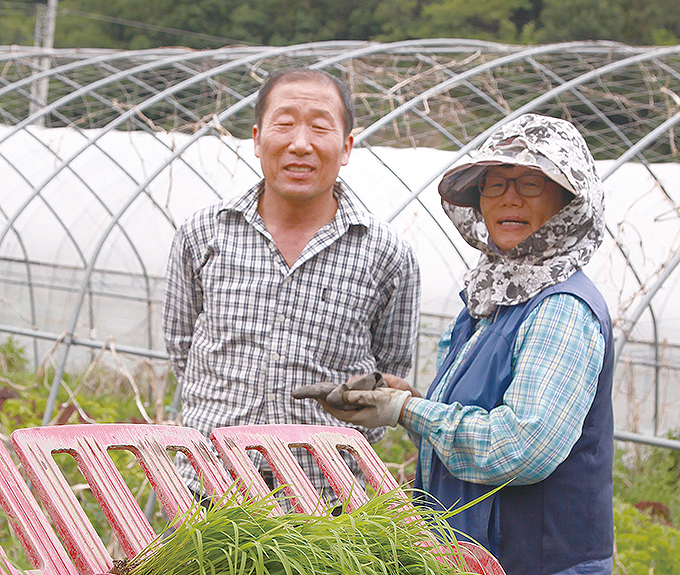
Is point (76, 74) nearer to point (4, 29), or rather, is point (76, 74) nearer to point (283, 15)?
point (283, 15)

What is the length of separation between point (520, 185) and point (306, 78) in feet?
2.51

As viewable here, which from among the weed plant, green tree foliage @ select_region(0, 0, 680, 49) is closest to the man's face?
the weed plant

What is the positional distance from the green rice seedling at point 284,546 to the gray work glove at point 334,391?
79 cm

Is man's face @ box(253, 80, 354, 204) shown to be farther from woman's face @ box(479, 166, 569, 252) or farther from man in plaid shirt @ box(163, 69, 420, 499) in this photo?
woman's face @ box(479, 166, 569, 252)

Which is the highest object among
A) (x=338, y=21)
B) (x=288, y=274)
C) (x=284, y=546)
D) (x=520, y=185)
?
(x=338, y=21)

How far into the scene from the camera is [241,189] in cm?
580

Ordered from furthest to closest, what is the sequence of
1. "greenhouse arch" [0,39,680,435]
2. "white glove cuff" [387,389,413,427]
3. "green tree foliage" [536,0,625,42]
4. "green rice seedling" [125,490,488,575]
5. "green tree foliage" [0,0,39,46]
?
"green tree foliage" [0,0,39,46], "green tree foliage" [536,0,625,42], "greenhouse arch" [0,39,680,435], "white glove cuff" [387,389,413,427], "green rice seedling" [125,490,488,575]

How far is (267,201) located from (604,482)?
1.27 meters

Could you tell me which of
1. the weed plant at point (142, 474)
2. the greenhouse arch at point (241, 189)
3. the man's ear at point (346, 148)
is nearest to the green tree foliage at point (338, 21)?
the greenhouse arch at point (241, 189)

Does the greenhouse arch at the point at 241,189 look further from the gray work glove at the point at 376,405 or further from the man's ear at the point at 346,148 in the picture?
the gray work glove at the point at 376,405

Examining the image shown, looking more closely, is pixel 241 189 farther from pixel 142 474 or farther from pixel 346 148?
pixel 346 148

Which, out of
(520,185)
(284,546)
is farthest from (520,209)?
(284,546)

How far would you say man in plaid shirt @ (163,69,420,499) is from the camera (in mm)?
2178

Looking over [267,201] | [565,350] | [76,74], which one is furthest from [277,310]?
[76,74]
